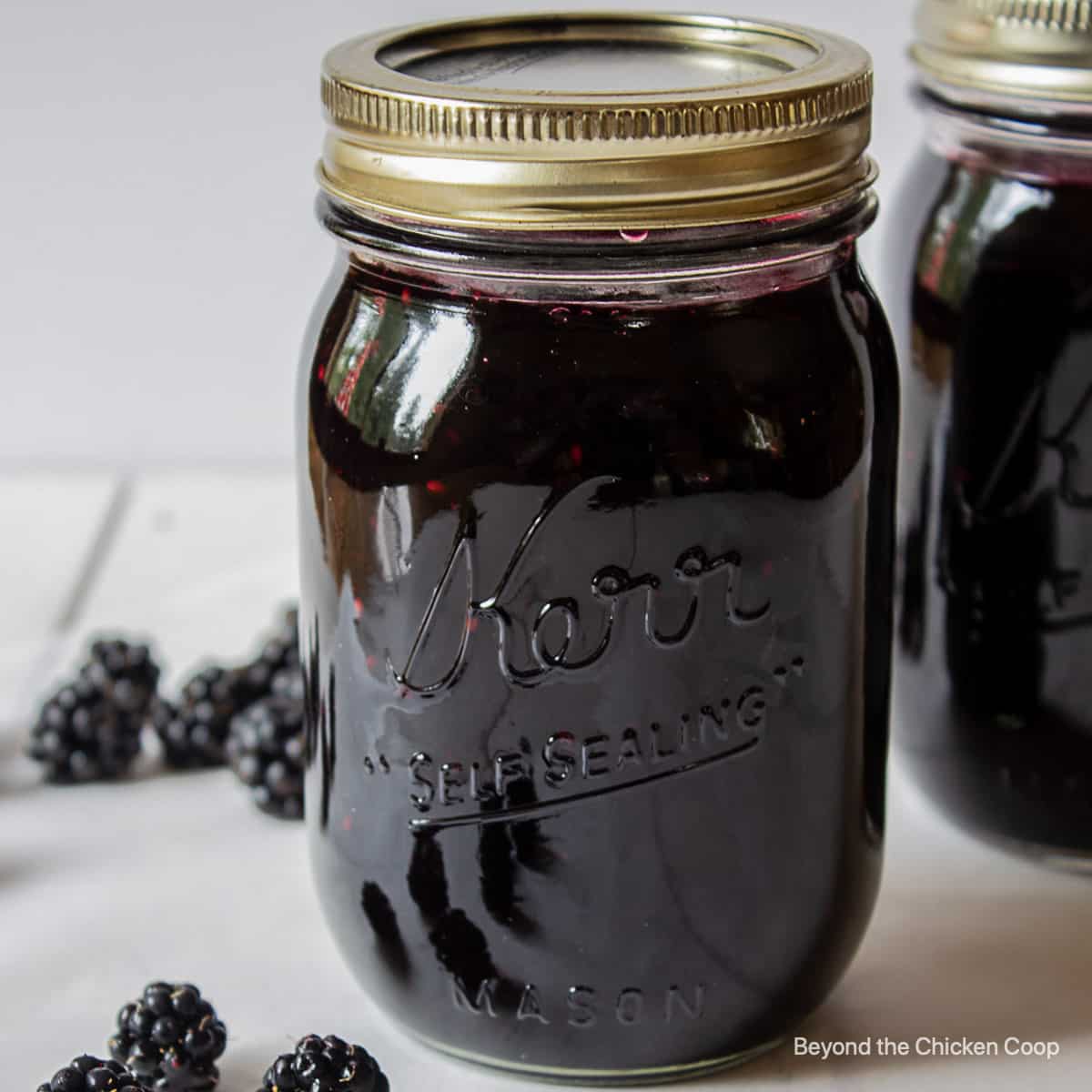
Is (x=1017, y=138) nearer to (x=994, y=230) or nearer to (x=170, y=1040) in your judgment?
(x=994, y=230)

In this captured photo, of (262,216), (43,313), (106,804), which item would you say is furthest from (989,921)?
(43,313)

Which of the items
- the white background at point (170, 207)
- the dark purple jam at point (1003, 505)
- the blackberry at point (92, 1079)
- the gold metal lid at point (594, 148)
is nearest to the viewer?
the gold metal lid at point (594, 148)

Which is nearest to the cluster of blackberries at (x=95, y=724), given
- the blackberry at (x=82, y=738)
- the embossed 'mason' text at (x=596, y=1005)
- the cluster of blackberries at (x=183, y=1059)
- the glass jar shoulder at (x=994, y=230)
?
the blackberry at (x=82, y=738)

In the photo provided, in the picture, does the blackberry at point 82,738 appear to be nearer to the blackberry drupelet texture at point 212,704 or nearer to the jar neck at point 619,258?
the blackberry drupelet texture at point 212,704

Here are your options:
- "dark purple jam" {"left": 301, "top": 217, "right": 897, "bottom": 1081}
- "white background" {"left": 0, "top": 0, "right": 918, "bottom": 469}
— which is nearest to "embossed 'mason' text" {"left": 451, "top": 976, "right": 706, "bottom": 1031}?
"dark purple jam" {"left": 301, "top": 217, "right": 897, "bottom": 1081}

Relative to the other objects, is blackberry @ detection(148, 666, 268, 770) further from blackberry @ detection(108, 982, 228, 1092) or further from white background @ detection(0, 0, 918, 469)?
white background @ detection(0, 0, 918, 469)

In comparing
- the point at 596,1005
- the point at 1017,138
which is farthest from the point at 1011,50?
the point at 596,1005
